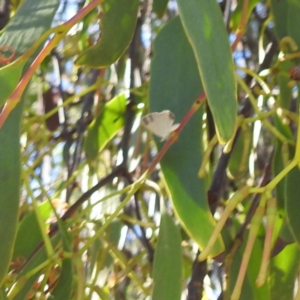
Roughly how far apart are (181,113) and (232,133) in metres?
0.22

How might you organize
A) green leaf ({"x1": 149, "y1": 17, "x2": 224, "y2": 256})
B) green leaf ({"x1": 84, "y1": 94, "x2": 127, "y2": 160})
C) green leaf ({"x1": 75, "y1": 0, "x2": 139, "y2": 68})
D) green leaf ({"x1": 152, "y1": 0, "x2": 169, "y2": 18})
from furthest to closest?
green leaf ({"x1": 84, "y1": 94, "x2": 127, "y2": 160}), green leaf ({"x1": 152, "y1": 0, "x2": 169, "y2": 18}), green leaf ({"x1": 75, "y1": 0, "x2": 139, "y2": 68}), green leaf ({"x1": 149, "y1": 17, "x2": 224, "y2": 256})

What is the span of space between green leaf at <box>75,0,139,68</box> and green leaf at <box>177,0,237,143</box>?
226mm

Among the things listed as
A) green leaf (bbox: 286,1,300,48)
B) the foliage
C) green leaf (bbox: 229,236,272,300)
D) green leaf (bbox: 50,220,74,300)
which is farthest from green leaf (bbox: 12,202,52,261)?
green leaf (bbox: 286,1,300,48)

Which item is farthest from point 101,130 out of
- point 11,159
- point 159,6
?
point 11,159

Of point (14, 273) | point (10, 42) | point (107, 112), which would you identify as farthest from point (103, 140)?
point (10, 42)

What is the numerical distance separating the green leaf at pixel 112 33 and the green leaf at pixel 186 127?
4 centimetres

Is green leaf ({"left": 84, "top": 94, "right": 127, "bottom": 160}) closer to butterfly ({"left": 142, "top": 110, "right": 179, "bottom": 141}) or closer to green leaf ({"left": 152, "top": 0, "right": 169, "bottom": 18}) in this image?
green leaf ({"left": 152, "top": 0, "right": 169, "bottom": 18})

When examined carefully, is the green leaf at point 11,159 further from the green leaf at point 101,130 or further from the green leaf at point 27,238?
the green leaf at point 101,130

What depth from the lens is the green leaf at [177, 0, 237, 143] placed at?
0.31 metres

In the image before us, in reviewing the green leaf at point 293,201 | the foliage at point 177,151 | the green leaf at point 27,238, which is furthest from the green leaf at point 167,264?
the green leaf at point 27,238

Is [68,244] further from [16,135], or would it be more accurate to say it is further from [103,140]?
[103,140]

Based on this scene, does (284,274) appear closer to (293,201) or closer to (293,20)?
(293,201)

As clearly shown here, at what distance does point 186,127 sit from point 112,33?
14cm

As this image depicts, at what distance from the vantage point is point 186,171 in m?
0.49
